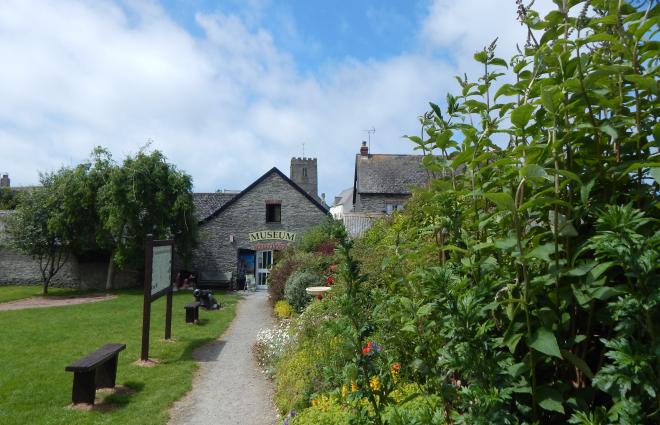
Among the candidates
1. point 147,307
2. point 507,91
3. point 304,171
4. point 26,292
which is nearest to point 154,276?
point 147,307

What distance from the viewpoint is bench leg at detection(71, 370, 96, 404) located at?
20.6 ft

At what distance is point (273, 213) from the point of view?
1053 inches

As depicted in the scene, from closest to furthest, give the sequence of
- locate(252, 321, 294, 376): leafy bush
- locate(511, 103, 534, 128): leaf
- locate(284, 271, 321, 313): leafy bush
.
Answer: locate(511, 103, 534, 128): leaf < locate(252, 321, 294, 376): leafy bush < locate(284, 271, 321, 313): leafy bush

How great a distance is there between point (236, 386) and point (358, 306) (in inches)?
230

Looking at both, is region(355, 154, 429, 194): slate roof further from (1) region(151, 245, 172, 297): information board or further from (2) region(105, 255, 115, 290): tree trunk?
(1) region(151, 245, 172, 297): information board

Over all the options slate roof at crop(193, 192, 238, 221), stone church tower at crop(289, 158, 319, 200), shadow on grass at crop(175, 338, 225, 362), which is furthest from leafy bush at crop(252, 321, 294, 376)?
stone church tower at crop(289, 158, 319, 200)

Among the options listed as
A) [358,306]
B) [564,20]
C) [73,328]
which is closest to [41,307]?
[73,328]

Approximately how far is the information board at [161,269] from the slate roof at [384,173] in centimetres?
1850

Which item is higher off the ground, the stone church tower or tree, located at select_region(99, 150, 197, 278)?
the stone church tower

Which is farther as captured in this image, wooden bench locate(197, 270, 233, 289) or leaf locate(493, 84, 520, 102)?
wooden bench locate(197, 270, 233, 289)

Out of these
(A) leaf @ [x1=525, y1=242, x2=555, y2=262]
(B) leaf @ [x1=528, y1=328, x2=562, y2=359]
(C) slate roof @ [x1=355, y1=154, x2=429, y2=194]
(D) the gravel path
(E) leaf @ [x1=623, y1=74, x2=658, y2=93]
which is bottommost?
(D) the gravel path

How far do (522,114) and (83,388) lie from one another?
6.53m

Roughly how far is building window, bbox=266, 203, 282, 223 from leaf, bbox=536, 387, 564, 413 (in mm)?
25271

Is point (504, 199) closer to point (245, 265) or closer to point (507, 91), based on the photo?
point (507, 91)
